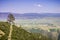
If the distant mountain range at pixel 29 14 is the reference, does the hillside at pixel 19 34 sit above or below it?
below

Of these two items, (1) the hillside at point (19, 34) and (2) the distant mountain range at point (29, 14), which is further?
(2) the distant mountain range at point (29, 14)

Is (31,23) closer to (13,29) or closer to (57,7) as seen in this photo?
(13,29)

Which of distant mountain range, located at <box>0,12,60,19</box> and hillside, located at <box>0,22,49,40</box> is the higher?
distant mountain range, located at <box>0,12,60,19</box>

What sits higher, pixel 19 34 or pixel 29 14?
pixel 29 14

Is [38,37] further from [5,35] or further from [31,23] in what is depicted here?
[5,35]

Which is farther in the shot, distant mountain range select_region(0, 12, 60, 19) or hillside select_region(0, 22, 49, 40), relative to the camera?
distant mountain range select_region(0, 12, 60, 19)

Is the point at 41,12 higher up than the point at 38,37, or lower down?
higher up

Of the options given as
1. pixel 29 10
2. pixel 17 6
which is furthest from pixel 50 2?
pixel 17 6

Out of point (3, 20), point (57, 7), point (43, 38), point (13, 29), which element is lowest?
point (43, 38)

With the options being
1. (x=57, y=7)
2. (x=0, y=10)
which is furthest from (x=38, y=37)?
(x=0, y=10)
